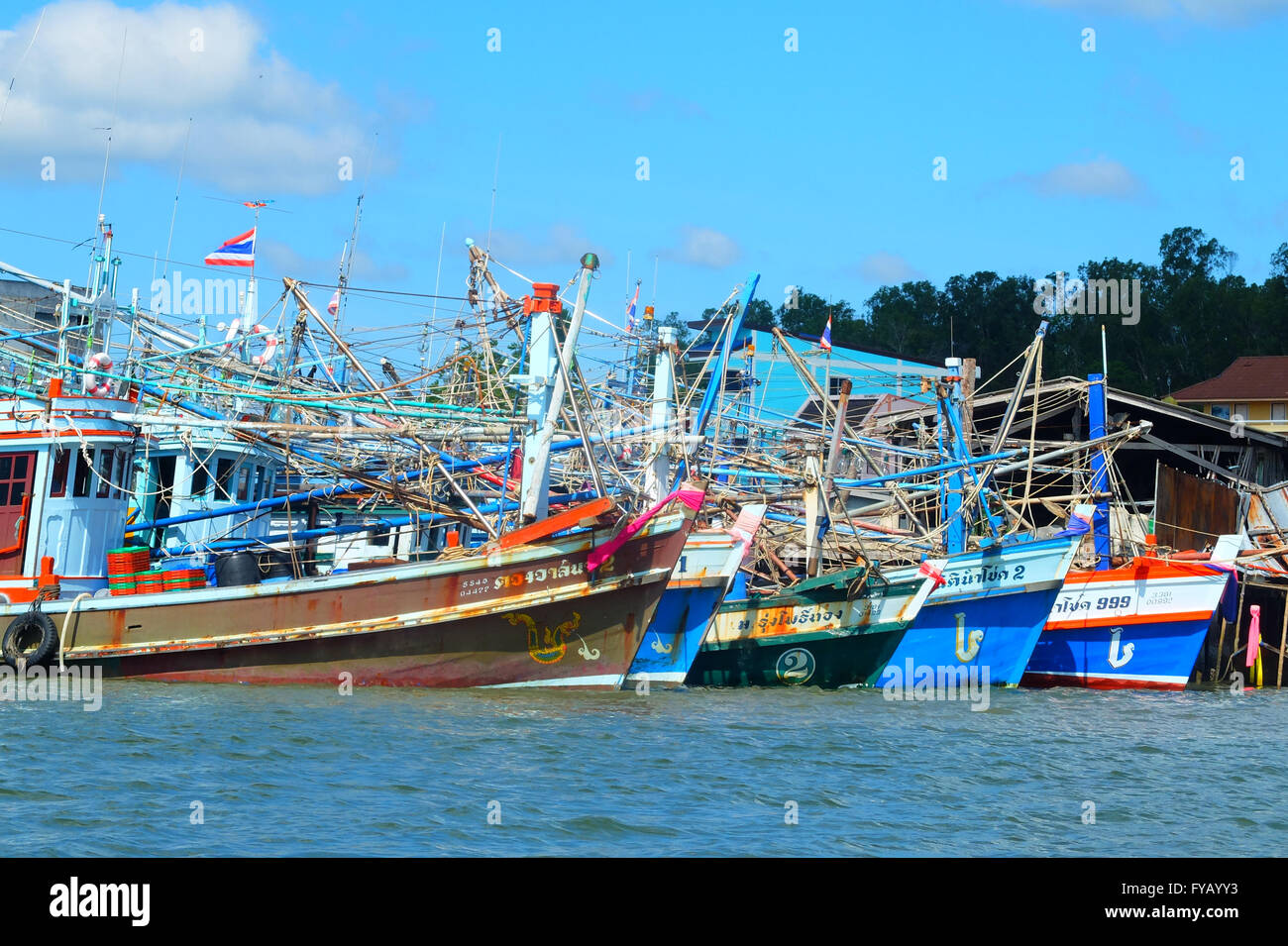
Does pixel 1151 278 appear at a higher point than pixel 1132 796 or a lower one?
higher

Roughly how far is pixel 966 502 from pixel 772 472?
3304mm

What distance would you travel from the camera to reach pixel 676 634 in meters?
20.3

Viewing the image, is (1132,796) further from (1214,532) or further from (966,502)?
(1214,532)

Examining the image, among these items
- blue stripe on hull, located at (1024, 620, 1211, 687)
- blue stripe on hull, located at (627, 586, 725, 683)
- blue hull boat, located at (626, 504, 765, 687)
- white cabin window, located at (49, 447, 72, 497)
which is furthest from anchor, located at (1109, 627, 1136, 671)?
white cabin window, located at (49, 447, 72, 497)

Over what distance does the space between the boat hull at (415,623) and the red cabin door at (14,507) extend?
1061 mm

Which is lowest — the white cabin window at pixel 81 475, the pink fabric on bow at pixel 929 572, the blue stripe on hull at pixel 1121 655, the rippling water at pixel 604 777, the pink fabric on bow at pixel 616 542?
the rippling water at pixel 604 777

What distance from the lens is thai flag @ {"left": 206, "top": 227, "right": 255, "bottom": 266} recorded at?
88.8 feet

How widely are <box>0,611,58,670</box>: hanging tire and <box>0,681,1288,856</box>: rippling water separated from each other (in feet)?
5.85

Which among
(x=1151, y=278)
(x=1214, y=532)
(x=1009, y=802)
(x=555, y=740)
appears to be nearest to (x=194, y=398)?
(x=555, y=740)

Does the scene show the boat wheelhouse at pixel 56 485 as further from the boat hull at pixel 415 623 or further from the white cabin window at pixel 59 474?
the boat hull at pixel 415 623

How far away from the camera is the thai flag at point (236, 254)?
1065 inches

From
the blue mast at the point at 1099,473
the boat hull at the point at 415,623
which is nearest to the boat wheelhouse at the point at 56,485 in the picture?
the boat hull at the point at 415,623
